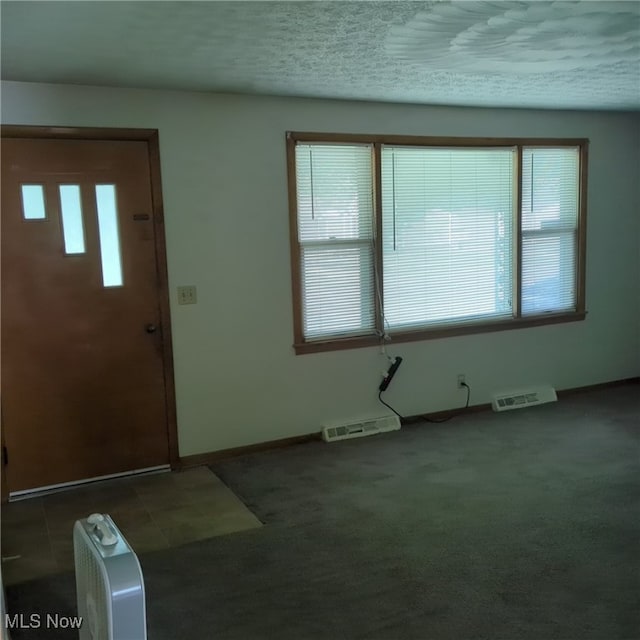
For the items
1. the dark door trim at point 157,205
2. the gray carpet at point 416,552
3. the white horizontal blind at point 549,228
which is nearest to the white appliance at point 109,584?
the gray carpet at point 416,552

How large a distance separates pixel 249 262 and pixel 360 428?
1.40 m

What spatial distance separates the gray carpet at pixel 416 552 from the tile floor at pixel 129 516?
0.11 m

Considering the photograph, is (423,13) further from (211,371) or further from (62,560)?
(62,560)

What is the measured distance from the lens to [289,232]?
4.21m

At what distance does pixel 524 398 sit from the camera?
5117 mm

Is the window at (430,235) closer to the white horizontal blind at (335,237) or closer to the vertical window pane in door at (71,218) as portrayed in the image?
the white horizontal blind at (335,237)

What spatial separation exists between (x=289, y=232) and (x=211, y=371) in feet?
3.36

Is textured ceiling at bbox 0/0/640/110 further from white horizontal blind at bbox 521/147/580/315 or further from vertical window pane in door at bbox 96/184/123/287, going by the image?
white horizontal blind at bbox 521/147/580/315

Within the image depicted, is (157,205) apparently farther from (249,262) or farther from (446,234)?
(446,234)

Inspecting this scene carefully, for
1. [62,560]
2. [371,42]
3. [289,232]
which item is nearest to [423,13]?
[371,42]

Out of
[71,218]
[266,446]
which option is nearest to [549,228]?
[266,446]

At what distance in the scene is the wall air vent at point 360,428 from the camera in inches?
174

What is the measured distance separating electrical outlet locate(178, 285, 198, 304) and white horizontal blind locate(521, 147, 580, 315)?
2.62 m

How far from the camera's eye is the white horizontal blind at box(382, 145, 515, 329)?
4555 millimetres
